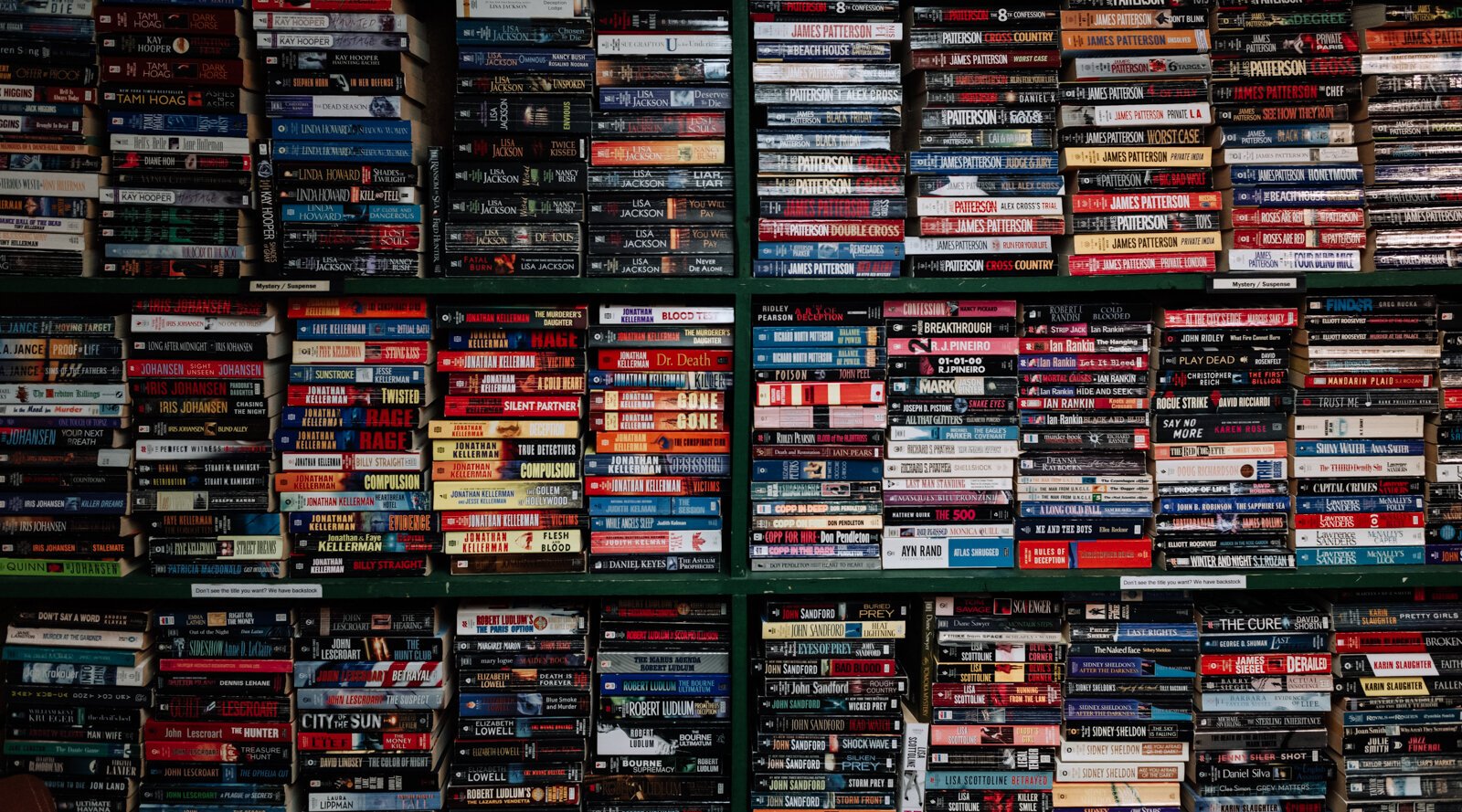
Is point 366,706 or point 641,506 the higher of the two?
point 641,506

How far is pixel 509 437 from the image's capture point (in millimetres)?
2221

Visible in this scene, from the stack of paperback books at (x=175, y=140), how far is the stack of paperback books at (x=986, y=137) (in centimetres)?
153

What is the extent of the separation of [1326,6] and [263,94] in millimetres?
2454

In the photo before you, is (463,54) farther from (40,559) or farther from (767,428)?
(40,559)

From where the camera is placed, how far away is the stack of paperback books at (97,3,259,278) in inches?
83.4

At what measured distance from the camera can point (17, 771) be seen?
2219 mm

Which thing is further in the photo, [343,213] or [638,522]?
[638,522]

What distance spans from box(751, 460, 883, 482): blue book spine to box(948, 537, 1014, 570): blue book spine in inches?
9.7

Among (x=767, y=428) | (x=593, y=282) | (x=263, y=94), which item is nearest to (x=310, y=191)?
(x=263, y=94)

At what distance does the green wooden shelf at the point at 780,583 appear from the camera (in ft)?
7.18

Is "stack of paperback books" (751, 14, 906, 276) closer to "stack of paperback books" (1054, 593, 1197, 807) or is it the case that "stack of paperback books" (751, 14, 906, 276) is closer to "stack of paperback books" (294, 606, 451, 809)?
"stack of paperback books" (1054, 593, 1197, 807)

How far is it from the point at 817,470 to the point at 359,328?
3.61ft

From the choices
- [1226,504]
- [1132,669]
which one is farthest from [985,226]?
[1132,669]

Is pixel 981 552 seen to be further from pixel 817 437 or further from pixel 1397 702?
pixel 1397 702
